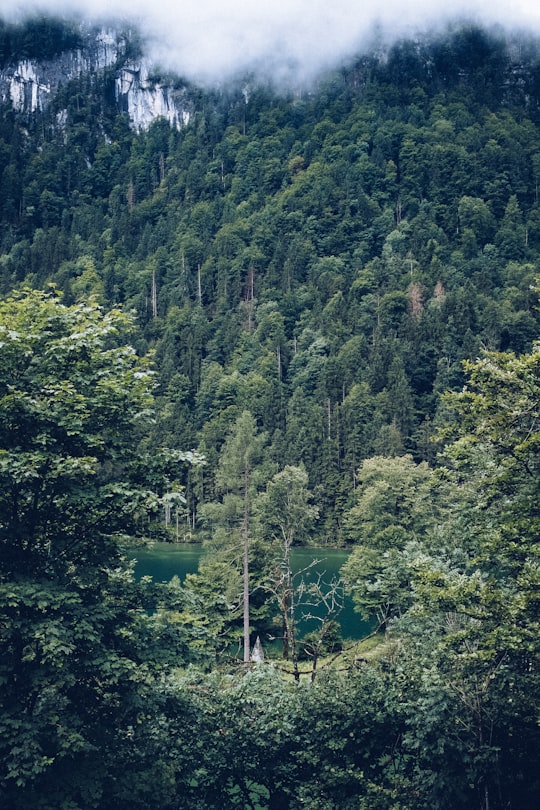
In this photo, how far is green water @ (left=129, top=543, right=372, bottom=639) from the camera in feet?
151

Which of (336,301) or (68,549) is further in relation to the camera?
(336,301)

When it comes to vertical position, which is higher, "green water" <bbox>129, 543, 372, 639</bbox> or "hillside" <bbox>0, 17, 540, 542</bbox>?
"hillside" <bbox>0, 17, 540, 542</bbox>

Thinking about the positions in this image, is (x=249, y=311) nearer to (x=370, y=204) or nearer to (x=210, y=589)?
(x=370, y=204)

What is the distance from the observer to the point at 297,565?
224 feet

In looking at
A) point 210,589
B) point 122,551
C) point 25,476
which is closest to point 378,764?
point 122,551

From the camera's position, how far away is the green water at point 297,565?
151 ft

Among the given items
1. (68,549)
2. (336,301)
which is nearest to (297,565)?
(68,549)

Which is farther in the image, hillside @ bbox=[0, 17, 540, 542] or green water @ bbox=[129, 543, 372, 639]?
hillside @ bbox=[0, 17, 540, 542]

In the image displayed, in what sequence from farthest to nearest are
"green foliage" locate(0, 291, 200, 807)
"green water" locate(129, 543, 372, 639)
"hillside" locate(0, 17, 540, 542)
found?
"hillside" locate(0, 17, 540, 542) < "green water" locate(129, 543, 372, 639) < "green foliage" locate(0, 291, 200, 807)

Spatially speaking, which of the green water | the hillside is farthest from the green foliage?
the hillside

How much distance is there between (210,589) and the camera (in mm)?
37625

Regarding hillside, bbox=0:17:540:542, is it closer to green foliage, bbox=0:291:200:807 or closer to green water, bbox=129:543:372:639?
green water, bbox=129:543:372:639

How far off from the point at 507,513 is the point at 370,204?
182 meters

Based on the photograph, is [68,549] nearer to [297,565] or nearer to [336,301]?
[297,565]
